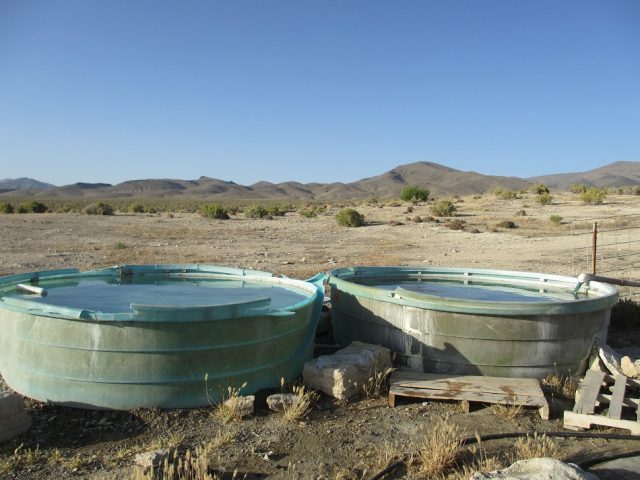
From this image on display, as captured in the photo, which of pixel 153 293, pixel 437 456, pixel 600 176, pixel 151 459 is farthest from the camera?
pixel 600 176

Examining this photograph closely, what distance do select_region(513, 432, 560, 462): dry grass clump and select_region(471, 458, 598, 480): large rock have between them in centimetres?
64

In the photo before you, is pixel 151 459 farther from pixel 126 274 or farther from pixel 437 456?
pixel 126 274

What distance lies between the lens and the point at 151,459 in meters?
4.05

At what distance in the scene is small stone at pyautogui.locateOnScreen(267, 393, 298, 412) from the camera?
17.4 feet

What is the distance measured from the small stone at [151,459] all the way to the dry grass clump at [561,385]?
4.11 metres

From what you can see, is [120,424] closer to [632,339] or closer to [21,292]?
[21,292]

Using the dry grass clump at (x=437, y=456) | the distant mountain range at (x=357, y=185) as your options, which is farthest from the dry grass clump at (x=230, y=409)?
the distant mountain range at (x=357, y=185)

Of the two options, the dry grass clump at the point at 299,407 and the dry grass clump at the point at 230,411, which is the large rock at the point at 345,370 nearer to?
the dry grass clump at the point at 299,407

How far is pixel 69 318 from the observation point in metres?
5.14

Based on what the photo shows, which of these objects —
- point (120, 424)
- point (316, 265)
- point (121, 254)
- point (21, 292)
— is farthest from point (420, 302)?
point (121, 254)

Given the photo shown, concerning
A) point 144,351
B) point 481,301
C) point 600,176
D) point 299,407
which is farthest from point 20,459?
point 600,176

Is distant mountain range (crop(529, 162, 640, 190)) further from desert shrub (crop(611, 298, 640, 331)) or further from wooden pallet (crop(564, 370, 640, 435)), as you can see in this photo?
wooden pallet (crop(564, 370, 640, 435))

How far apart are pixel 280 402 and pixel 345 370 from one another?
75cm

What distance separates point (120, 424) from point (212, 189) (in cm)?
16318
